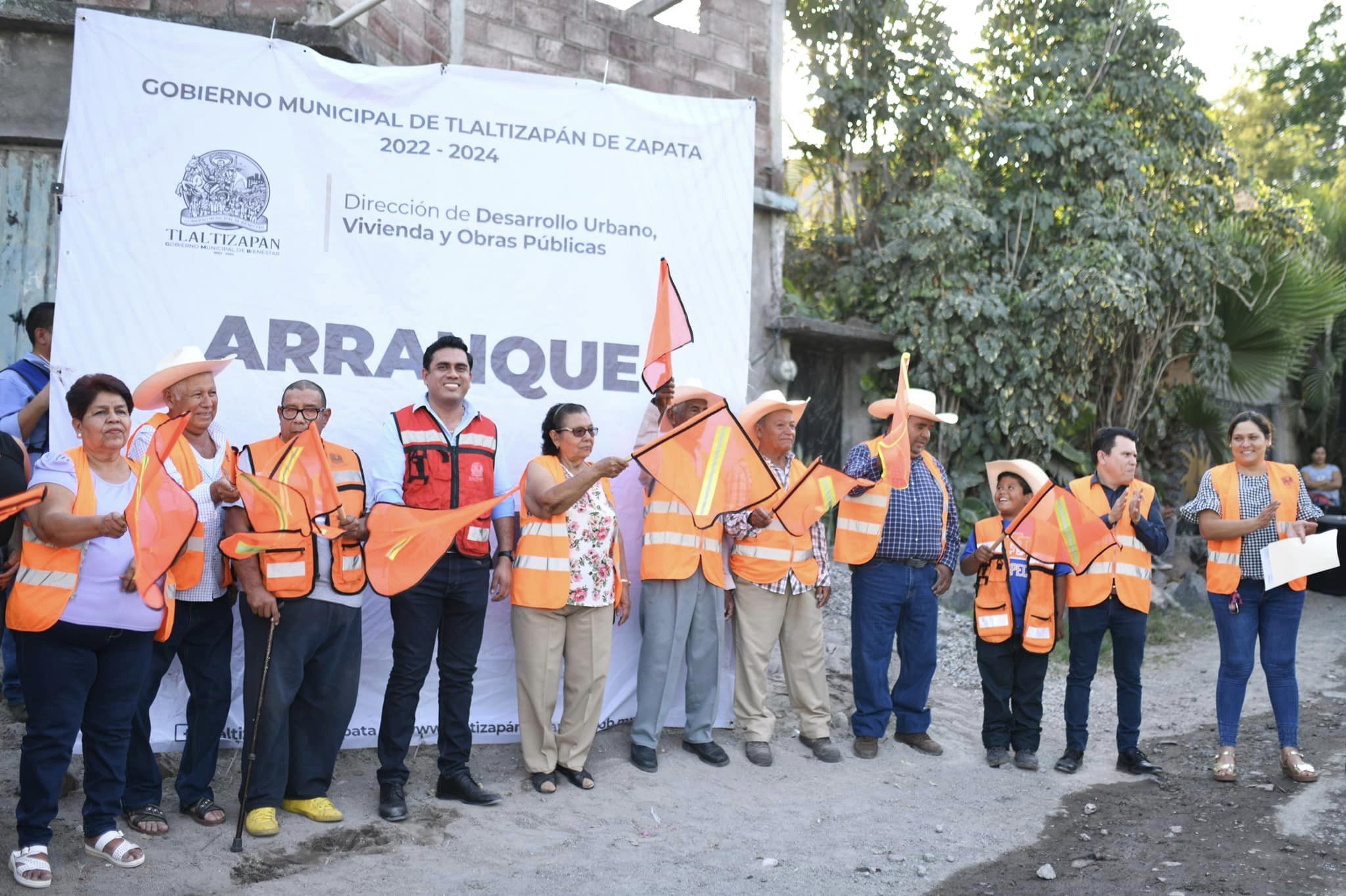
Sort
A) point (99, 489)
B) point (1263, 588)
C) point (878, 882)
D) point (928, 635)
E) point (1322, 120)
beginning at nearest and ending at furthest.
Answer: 1. point (99, 489)
2. point (878, 882)
3. point (1263, 588)
4. point (928, 635)
5. point (1322, 120)

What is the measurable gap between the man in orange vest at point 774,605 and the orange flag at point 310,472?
2103 mm

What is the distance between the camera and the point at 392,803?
4977mm

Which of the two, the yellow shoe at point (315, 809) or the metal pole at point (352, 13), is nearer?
the yellow shoe at point (315, 809)

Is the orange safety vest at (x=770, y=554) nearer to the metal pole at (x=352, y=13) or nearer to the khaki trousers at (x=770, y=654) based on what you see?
the khaki trousers at (x=770, y=654)

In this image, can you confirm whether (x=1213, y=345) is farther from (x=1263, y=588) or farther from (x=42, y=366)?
(x=42, y=366)

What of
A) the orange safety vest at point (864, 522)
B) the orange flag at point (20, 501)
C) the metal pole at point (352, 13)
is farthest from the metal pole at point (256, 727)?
the metal pole at point (352, 13)

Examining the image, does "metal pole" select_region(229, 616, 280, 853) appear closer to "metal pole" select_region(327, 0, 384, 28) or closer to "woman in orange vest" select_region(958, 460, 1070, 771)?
"metal pole" select_region(327, 0, 384, 28)

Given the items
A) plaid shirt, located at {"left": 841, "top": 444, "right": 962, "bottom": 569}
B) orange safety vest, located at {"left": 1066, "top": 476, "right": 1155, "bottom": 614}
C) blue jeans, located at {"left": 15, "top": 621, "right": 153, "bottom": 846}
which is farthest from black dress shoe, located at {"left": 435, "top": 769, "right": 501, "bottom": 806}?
orange safety vest, located at {"left": 1066, "top": 476, "right": 1155, "bottom": 614}

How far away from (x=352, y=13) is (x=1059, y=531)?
15.0ft

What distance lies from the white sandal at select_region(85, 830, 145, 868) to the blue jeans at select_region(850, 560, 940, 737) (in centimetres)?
361

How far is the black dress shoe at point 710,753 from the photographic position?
5984 millimetres

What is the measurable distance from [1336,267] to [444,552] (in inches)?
444

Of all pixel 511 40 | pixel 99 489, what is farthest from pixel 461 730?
pixel 511 40

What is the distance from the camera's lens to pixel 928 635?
6430 millimetres
